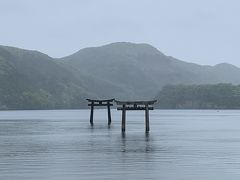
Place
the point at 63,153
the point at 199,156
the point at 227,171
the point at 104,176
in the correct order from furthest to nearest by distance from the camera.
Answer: the point at 63,153
the point at 199,156
the point at 227,171
the point at 104,176

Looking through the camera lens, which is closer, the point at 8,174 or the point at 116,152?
the point at 8,174

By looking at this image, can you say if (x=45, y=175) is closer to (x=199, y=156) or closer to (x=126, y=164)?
(x=126, y=164)

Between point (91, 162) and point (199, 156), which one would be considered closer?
point (91, 162)

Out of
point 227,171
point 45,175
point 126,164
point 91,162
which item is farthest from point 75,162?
point 227,171

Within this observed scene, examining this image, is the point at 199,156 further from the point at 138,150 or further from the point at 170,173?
the point at 170,173

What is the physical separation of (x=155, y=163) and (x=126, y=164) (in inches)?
67.2

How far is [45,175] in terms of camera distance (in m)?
27.2

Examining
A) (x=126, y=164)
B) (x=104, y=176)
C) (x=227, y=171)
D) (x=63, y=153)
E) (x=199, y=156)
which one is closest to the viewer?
(x=104, y=176)

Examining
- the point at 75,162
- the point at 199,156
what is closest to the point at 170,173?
the point at 75,162

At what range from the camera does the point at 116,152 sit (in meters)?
40.7

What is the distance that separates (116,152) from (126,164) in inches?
342

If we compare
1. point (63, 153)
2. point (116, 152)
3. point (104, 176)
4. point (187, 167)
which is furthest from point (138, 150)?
point (104, 176)

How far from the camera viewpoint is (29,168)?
30172 mm

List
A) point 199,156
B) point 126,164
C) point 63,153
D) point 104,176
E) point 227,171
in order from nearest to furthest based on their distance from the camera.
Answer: point 104,176 < point 227,171 < point 126,164 < point 199,156 < point 63,153
